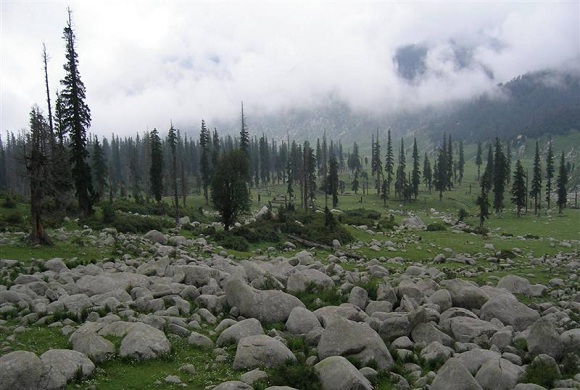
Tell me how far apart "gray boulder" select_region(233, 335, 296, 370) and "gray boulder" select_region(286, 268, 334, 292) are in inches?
312

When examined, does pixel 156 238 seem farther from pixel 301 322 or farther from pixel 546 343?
pixel 546 343

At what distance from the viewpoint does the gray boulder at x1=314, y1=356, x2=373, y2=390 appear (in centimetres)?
1203

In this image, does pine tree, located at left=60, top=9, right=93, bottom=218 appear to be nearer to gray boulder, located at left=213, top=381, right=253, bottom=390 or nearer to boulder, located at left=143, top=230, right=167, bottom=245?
boulder, located at left=143, top=230, right=167, bottom=245

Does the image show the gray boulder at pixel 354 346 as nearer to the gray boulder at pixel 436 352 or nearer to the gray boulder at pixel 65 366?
the gray boulder at pixel 436 352

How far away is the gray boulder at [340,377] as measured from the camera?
1203 centimetres

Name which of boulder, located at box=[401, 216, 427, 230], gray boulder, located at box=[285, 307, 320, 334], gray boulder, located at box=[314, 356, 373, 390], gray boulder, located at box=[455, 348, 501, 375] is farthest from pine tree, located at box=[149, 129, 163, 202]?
gray boulder, located at box=[455, 348, 501, 375]

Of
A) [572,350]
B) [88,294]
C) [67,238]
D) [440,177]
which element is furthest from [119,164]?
[572,350]

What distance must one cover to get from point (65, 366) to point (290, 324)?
329 inches

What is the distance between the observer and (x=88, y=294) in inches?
773

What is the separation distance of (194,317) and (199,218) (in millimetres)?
48789

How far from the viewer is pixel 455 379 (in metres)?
12.0

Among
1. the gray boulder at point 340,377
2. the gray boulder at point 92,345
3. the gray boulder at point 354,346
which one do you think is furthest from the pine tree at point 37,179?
the gray boulder at point 340,377

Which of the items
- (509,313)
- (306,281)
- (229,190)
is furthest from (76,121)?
(509,313)

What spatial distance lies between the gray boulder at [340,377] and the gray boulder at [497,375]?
3435mm
